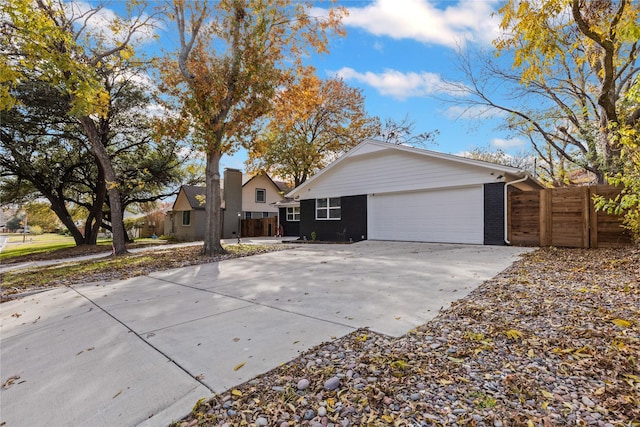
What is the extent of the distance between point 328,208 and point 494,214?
7.57 metres

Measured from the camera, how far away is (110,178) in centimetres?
1180

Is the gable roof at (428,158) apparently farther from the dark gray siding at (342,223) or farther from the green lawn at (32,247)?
the green lawn at (32,247)

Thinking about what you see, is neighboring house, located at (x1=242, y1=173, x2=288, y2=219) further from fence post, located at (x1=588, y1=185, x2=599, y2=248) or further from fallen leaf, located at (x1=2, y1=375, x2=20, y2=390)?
fallen leaf, located at (x1=2, y1=375, x2=20, y2=390)

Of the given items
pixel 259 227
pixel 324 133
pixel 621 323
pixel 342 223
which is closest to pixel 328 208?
pixel 342 223

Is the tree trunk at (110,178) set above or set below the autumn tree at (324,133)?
below

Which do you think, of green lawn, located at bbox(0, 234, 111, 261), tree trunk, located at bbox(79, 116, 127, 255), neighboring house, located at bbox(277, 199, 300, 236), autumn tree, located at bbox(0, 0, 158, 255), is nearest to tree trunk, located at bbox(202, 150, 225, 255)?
autumn tree, located at bbox(0, 0, 158, 255)

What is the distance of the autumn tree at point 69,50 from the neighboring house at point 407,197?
351 inches

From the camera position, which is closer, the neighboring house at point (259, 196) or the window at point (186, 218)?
the window at point (186, 218)

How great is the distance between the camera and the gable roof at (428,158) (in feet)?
33.9

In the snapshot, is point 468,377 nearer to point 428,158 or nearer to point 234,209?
point 428,158

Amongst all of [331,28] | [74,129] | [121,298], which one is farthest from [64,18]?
[121,298]

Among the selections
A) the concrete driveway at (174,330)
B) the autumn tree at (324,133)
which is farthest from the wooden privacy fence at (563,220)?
the autumn tree at (324,133)

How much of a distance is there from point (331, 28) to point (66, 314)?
12528 millimetres

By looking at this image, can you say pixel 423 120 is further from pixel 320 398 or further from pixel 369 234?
pixel 320 398
